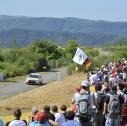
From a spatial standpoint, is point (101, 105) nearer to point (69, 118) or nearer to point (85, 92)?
point (85, 92)

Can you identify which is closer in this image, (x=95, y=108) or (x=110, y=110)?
(x=110, y=110)

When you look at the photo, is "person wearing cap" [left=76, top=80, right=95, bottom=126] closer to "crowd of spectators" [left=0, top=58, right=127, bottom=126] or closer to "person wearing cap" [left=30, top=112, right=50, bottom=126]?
"crowd of spectators" [left=0, top=58, right=127, bottom=126]

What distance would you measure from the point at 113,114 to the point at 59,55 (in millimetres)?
111828

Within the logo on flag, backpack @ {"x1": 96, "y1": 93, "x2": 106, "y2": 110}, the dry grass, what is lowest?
the dry grass

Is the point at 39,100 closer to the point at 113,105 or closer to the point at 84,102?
the point at 113,105

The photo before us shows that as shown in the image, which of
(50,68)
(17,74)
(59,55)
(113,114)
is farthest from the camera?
(59,55)

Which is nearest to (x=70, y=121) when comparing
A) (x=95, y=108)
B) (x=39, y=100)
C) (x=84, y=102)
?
(x=84, y=102)

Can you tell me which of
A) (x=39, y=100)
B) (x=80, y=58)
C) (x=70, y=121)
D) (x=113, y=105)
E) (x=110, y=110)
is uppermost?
(x=70, y=121)

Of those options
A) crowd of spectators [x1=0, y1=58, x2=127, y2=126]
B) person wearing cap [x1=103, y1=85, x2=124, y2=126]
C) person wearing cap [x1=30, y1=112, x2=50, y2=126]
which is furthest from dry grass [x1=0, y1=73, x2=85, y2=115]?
person wearing cap [x1=30, y1=112, x2=50, y2=126]

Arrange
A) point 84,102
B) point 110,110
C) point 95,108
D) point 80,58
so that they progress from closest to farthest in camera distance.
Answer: point 84,102 → point 110,110 → point 95,108 → point 80,58

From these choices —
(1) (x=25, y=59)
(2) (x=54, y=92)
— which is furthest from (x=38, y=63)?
(2) (x=54, y=92)

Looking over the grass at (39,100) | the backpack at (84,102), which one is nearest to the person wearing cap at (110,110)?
the backpack at (84,102)

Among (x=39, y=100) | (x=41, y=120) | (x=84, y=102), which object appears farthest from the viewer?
(x=39, y=100)

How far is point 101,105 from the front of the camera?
16.1m
